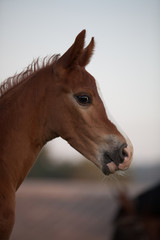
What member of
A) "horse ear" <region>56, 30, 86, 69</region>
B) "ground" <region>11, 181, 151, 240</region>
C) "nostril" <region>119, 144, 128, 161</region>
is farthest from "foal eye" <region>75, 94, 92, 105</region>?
"ground" <region>11, 181, 151, 240</region>

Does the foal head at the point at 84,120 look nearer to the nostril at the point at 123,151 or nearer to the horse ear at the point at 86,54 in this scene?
the nostril at the point at 123,151

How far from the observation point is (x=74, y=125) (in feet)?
11.7

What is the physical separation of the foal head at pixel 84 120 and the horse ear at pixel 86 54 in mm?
159

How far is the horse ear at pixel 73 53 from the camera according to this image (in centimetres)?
356

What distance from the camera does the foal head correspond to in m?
3.46

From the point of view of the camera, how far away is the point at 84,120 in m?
3.52

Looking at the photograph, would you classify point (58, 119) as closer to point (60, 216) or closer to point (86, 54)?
point (86, 54)

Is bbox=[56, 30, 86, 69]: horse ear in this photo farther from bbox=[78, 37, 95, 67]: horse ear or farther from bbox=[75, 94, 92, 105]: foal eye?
bbox=[75, 94, 92, 105]: foal eye

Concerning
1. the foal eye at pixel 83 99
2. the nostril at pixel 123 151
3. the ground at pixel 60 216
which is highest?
the foal eye at pixel 83 99

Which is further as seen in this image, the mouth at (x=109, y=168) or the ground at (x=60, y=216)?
the ground at (x=60, y=216)

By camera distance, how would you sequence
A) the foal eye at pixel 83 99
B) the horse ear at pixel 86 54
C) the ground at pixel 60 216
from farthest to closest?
the ground at pixel 60 216
the horse ear at pixel 86 54
the foal eye at pixel 83 99

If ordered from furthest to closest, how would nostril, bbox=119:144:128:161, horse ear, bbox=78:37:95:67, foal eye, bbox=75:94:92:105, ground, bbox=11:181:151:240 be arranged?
ground, bbox=11:181:151:240, horse ear, bbox=78:37:95:67, foal eye, bbox=75:94:92:105, nostril, bbox=119:144:128:161

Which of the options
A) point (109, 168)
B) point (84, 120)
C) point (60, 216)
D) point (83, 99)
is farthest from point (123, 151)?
point (60, 216)

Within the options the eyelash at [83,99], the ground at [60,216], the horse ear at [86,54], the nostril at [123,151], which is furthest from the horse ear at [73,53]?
the ground at [60,216]
